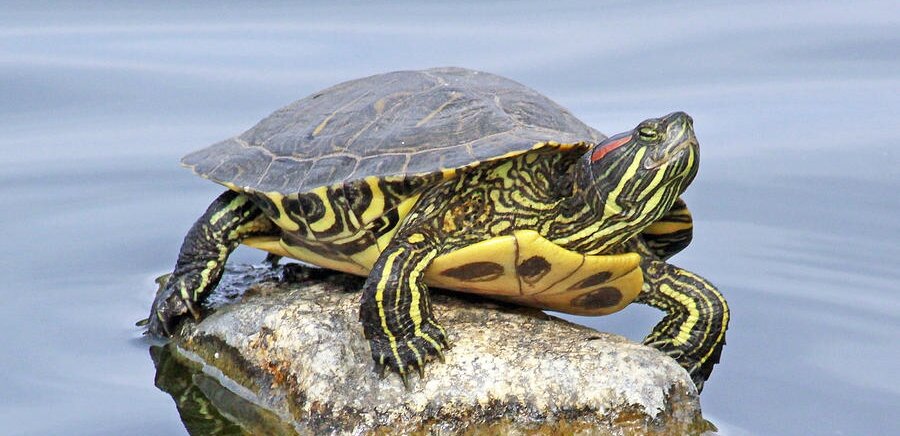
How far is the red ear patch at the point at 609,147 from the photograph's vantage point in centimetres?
516

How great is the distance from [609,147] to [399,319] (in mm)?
1061

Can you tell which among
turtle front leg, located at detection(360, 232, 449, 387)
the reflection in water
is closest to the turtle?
turtle front leg, located at detection(360, 232, 449, 387)

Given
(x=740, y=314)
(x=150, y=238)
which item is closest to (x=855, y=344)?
(x=740, y=314)

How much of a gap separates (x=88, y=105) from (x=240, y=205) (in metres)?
3.97

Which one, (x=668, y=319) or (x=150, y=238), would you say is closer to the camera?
(x=668, y=319)

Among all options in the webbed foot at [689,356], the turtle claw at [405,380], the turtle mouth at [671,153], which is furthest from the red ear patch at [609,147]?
the turtle claw at [405,380]

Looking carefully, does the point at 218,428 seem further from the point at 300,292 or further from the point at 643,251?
the point at 643,251

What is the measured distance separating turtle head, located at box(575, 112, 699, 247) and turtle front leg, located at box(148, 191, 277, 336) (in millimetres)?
1455

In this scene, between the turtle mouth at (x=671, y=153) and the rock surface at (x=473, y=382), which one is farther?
the turtle mouth at (x=671, y=153)

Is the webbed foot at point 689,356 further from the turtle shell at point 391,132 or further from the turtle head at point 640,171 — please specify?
the turtle shell at point 391,132

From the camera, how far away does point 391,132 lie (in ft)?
17.8

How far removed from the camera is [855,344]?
6199 mm

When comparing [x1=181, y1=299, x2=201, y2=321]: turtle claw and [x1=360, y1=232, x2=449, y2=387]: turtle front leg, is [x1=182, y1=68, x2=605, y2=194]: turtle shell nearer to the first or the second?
[x1=360, y1=232, x2=449, y2=387]: turtle front leg

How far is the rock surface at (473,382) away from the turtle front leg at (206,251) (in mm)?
535
